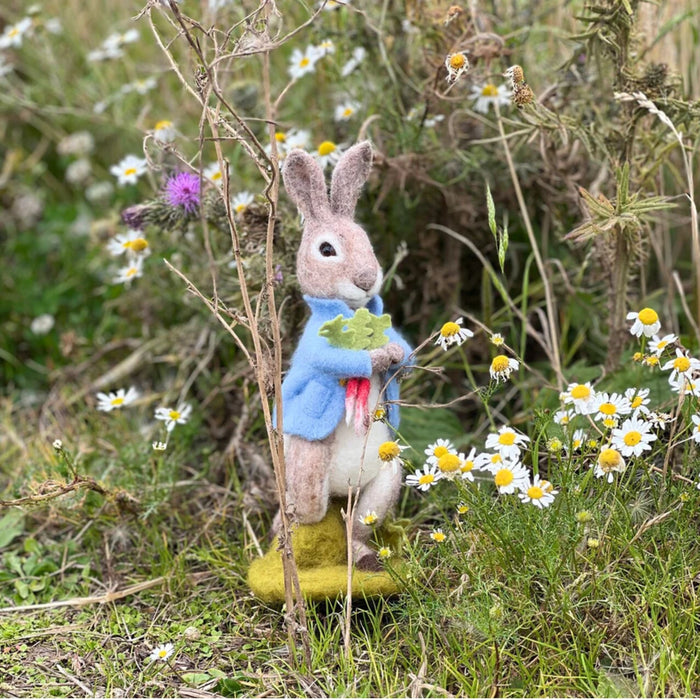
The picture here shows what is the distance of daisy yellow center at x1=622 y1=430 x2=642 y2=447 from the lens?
1.74 m

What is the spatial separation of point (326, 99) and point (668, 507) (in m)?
1.78

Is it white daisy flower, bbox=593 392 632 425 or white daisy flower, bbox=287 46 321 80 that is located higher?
white daisy flower, bbox=287 46 321 80

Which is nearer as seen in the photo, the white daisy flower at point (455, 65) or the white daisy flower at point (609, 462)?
the white daisy flower at point (609, 462)

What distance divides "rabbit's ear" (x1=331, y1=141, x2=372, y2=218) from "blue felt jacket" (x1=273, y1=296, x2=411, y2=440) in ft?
0.64

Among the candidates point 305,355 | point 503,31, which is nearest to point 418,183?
point 503,31

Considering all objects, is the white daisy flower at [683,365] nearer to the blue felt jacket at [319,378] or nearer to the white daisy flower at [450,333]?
the white daisy flower at [450,333]

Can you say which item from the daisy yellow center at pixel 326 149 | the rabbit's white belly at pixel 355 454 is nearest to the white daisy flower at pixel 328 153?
the daisy yellow center at pixel 326 149

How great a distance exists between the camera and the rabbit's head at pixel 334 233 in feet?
6.10

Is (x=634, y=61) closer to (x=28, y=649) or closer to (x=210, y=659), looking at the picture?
(x=210, y=659)

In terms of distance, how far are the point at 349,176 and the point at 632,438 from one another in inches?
28.9

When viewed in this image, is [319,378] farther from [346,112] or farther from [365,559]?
[346,112]

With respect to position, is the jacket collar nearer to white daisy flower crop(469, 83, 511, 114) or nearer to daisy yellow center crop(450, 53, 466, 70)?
daisy yellow center crop(450, 53, 466, 70)

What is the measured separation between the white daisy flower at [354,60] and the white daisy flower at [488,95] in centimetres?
35

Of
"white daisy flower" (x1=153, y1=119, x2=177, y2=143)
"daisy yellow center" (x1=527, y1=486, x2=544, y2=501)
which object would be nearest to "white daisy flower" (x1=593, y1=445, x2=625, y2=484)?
"daisy yellow center" (x1=527, y1=486, x2=544, y2=501)
